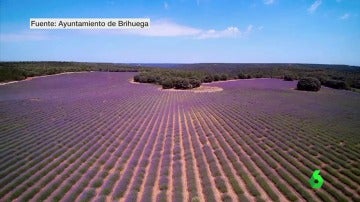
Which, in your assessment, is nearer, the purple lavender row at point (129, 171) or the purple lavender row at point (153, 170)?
the purple lavender row at point (153, 170)

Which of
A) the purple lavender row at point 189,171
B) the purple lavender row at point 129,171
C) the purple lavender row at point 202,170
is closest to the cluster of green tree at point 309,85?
the purple lavender row at point 202,170

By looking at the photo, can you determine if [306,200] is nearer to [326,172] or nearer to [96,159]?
[326,172]

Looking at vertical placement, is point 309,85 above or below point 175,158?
above

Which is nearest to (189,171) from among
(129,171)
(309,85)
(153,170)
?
(153,170)

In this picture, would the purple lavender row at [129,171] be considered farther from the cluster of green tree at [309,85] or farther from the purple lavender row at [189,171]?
the cluster of green tree at [309,85]

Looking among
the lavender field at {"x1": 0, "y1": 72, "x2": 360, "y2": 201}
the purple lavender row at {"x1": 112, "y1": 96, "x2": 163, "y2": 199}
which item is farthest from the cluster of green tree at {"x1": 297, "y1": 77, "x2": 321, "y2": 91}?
the purple lavender row at {"x1": 112, "y1": 96, "x2": 163, "y2": 199}

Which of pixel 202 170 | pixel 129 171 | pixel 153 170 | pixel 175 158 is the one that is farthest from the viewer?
pixel 175 158

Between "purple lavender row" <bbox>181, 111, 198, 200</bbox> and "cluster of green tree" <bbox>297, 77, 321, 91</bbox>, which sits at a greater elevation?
"cluster of green tree" <bbox>297, 77, 321, 91</bbox>

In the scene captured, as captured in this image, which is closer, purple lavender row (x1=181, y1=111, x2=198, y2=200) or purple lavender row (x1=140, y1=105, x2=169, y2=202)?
purple lavender row (x1=140, y1=105, x2=169, y2=202)

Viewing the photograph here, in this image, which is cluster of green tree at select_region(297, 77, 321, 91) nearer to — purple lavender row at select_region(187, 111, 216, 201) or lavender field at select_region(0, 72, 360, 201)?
lavender field at select_region(0, 72, 360, 201)

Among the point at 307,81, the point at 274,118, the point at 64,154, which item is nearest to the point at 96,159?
the point at 64,154

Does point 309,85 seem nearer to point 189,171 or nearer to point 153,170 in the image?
point 189,171
